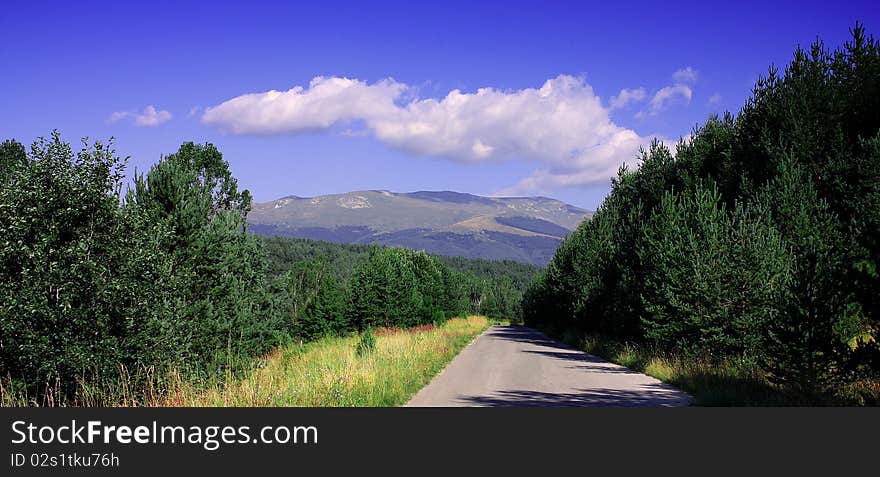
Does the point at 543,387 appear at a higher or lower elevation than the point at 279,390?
lower

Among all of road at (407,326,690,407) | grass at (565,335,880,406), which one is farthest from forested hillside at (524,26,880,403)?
road at (407,326,690,407)

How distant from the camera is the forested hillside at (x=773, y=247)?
10180 mm

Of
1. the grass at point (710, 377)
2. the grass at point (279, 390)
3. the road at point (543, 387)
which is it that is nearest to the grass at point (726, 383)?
the grass at point (710, 377)

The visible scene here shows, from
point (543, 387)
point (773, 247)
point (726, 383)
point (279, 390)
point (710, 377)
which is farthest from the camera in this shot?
point (773, 247)

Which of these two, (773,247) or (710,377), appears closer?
(710,377)

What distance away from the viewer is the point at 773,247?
1684 cm

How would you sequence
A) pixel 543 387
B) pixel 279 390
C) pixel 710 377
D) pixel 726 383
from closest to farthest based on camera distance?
pixel 279 390 → pixel 726 383 → pixel 543 387 → pixel 710 377

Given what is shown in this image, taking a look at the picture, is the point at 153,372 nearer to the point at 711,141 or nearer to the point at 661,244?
the point at 661,244

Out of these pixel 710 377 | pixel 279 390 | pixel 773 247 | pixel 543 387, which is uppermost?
pixel 773 247

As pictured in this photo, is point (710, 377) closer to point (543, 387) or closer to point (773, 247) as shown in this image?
point (543, 387)

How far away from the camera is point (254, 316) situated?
2022 centimetres

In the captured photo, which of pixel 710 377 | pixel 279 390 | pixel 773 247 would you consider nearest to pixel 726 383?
pixel 710 377

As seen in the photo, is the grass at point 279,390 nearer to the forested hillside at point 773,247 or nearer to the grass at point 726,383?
the grass at point 726,383

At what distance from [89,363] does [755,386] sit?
42.5 ft
